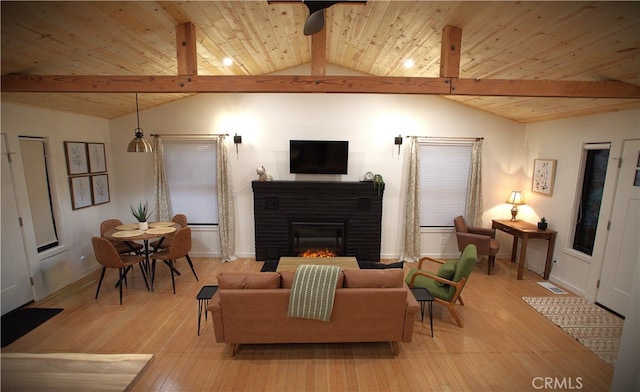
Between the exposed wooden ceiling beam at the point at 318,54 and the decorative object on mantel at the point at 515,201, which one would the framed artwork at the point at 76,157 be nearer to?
the exposed wooden ceiling beam at the point at 318,54

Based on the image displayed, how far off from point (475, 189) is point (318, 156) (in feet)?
9.51

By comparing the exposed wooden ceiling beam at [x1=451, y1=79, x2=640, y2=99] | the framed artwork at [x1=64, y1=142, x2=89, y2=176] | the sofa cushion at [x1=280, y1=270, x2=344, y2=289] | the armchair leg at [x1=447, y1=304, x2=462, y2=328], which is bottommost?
the armchair leg at [x1=447, y1=304, x2=462, y2=328]

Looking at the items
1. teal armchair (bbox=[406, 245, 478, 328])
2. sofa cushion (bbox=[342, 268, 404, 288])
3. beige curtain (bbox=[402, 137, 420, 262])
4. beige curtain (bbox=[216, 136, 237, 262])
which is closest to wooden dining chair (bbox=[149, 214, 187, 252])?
beige curtain (bbox=[216, 136, 237, 262])

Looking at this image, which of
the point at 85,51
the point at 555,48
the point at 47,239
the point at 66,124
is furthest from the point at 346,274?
the point at 66,124

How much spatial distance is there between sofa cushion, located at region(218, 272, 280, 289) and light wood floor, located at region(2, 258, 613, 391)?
71cm

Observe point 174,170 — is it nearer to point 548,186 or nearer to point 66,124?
point 66,124

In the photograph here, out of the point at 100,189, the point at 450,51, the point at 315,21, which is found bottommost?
the point at 100,189

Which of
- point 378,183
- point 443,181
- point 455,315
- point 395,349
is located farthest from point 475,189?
point 395,349

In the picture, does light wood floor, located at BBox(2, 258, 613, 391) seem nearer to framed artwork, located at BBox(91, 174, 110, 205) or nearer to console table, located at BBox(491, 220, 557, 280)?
console table, located at BBox(491, 220, 557, 280)

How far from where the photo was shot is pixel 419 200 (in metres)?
5.05

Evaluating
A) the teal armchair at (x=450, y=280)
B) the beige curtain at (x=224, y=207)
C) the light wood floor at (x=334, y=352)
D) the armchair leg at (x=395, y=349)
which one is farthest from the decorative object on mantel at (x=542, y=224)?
the beige curtain at (x=224, y=207)

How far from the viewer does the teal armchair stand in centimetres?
310

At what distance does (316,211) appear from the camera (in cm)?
491

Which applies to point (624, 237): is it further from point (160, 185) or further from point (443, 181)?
point (160, 185)
